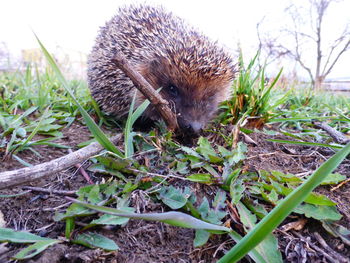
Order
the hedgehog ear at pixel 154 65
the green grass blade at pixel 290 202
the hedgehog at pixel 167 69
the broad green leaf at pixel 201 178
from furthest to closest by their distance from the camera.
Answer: the hedgehog ear at pixel 154 65 → the hedgehog at pixel 167 69 → the broad green leaf at pixel 201 178 → the green grass blade at pixel 290 202

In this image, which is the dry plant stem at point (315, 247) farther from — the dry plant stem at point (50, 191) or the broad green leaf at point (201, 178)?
the dry plant stem at point (50, 191)

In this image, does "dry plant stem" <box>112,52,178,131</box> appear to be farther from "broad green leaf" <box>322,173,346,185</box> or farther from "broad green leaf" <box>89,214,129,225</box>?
"broad green leaf" <box>322,173,346,185</box>

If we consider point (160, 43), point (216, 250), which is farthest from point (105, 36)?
point (216, 250)

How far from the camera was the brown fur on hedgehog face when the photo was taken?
2.99m

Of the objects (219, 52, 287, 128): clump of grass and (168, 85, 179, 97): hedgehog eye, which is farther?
(168, 85, 179, 97): hedgehog eye

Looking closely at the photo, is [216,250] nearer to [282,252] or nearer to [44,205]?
[282,252]

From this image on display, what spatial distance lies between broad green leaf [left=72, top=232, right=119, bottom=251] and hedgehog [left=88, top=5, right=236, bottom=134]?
1.50 metres

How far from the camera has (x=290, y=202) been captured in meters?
1.06

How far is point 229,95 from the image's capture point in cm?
360

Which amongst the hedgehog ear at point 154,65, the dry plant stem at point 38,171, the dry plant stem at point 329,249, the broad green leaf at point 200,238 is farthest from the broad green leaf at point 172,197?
the hedgehog ear at point 154,65

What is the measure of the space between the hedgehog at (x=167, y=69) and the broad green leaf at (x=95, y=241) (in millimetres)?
1502

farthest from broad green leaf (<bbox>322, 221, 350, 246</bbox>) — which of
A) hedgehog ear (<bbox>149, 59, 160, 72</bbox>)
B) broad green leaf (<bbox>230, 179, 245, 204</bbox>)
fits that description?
hedgehog ear (<bbox>149, 59, 160, 72</bbox>)

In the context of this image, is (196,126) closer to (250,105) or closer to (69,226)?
(250,105)

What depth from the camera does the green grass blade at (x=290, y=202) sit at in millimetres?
1047
